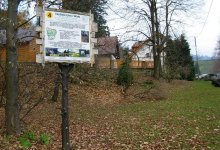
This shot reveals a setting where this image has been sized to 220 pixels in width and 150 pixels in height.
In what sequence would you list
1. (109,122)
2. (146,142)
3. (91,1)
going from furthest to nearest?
1. (91,1)
2. (109,122)
3. (146,142)

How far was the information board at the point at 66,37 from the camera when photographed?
25.7 ft

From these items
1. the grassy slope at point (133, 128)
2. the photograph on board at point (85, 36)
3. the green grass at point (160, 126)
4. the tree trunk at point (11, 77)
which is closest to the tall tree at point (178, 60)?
the green grass at point (160, 126)

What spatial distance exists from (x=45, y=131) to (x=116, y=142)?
96.5 inches

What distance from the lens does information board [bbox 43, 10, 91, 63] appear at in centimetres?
784

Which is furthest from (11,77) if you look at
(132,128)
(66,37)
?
(132,128)

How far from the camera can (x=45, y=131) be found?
11.1 m

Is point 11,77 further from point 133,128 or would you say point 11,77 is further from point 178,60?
point 178,60

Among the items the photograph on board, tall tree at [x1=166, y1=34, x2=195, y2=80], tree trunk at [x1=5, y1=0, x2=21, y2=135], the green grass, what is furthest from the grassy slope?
tall tree at [x1=166, y1=34, x2=195, y2=80]

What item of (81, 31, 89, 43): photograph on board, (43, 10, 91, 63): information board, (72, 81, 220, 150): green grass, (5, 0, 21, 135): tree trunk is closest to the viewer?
(43, 10, 91, 63): information board

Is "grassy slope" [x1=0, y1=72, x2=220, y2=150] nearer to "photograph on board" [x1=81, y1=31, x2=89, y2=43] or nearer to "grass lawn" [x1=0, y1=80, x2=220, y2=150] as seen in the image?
"grass lawn" [x1=0, y1=80, x2=220, y2=150]

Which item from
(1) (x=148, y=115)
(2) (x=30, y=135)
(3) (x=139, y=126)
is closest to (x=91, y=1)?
(1) (x=148, y=115)

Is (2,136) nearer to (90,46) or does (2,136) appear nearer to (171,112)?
(90,46)

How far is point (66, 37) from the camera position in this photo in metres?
7.97

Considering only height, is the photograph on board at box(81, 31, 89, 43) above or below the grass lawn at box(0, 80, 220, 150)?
above
